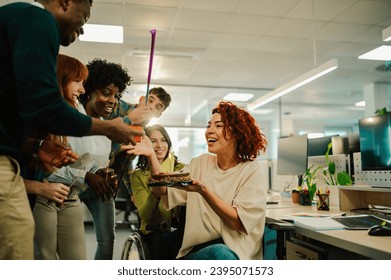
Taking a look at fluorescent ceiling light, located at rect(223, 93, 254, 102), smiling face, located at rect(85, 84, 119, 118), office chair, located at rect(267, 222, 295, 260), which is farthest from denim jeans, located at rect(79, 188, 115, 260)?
fluorescent ceiling light, located at rect(223, 93, 254, 102)

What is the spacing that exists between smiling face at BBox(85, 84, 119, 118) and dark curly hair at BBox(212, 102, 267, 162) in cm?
49

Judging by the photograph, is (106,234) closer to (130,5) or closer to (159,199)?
(159,199)

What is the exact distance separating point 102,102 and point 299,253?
1.10 m

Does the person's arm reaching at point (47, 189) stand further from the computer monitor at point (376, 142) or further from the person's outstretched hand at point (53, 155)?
the computer monitor at point (376, 142)

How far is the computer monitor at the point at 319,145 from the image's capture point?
2.82 m

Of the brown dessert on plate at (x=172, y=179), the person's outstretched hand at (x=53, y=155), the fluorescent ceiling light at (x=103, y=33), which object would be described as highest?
the fluorescent ceiling light at (x=103, y=33)

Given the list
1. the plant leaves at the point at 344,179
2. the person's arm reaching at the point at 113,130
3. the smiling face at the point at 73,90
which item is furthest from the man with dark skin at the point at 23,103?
the plant leaves at the point at 344,179

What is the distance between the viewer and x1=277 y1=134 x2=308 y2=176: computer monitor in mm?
2648

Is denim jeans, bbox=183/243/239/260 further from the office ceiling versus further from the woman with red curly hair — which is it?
the office ceiling

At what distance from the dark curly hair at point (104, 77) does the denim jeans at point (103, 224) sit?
1.59ft

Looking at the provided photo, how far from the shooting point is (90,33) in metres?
3.47

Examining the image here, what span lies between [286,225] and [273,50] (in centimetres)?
326

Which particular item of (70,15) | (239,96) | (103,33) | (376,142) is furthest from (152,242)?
(239,96)

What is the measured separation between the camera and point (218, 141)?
154 cm
